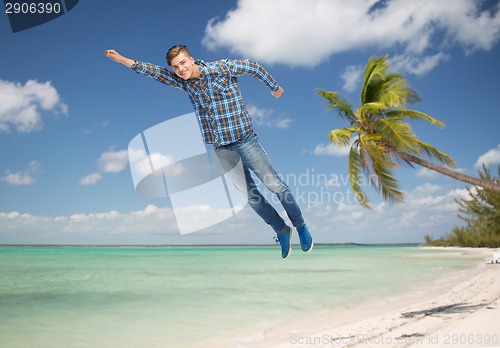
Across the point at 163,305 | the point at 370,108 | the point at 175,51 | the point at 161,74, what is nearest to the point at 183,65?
the point at 175,51

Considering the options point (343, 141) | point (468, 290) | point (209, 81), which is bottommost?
point (468, 290)

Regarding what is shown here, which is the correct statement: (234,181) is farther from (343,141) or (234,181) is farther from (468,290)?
(468,290)

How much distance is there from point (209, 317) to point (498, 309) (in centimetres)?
772

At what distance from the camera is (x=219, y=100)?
228cm

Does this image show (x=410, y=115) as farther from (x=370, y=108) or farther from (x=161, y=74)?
(x=161, y=74)

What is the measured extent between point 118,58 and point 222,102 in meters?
0.82

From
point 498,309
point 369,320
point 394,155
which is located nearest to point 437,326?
point 369,320

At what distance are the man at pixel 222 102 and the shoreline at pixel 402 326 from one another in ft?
21.0

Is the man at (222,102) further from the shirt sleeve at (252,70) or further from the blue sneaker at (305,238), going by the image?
the blue sneaker at (305,238)

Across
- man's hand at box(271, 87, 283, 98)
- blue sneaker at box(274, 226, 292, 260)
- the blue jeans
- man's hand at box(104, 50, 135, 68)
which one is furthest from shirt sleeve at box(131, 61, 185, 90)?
blue sneaker at box(274, 226, 292, 260)

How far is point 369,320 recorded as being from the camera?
10.1 m

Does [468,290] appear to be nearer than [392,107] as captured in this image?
No

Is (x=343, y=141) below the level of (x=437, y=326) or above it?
above

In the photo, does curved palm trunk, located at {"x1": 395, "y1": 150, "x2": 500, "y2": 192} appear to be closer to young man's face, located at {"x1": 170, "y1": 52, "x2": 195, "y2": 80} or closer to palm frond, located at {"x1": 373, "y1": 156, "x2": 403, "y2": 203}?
palm frond, located at {"x1": 373, "y1": 156, "x2": 403, "y2": 203}
